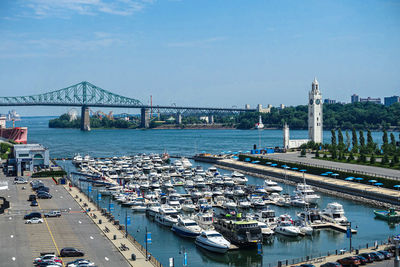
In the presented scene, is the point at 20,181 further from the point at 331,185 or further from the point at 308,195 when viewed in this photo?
the point at 331,185

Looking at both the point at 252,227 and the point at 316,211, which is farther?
the point at 316,211

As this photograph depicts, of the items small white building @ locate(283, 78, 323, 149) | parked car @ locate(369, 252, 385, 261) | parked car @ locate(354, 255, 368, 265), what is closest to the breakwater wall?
small white building @ locate(283, 78, 323, 149)

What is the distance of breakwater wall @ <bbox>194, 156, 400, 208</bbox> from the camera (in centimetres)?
3731

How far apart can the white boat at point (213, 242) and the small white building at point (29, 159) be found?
29.5 meters

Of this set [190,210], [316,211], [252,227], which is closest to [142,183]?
[190,210]

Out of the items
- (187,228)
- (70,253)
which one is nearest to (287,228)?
(187,228)

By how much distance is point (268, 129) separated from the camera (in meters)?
191

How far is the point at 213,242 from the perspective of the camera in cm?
2572

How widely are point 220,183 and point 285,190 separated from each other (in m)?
5.80

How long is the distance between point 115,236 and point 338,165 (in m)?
32.7

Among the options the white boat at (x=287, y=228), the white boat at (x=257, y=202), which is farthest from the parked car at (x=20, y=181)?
the white boat at (x=287, y=228)

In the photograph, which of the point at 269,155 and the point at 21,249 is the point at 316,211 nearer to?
the point at 21,249

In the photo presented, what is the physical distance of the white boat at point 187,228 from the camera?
94.3ft

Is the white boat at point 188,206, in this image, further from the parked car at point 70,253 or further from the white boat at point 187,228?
the parked car at point 70,253
